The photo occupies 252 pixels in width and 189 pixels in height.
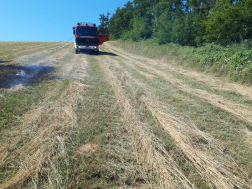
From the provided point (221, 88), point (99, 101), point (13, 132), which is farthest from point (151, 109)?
point (221, 88)

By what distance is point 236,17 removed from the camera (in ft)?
39.0

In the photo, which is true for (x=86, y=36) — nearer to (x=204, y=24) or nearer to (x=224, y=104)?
(x=204, y=24)

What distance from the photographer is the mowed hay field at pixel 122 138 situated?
2.37 meters

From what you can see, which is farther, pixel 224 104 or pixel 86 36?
pixel 86 36

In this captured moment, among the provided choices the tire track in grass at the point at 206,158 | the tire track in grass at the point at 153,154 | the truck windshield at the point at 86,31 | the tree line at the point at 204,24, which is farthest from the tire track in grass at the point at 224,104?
the truck windshield at the point at 86,31

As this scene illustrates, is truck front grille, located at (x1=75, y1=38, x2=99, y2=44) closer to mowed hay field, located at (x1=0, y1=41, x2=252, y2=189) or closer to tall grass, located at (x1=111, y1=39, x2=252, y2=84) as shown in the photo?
tall grass, located at (x1=111, y1=39, x2=252, y2=84)

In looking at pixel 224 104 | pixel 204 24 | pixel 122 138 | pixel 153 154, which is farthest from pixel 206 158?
pixel 204 24

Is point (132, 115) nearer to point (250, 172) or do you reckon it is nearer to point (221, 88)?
point (250, 172)

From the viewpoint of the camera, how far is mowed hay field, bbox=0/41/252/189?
2367mm

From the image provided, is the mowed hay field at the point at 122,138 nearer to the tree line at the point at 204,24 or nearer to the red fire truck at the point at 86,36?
the tree line at the point at 204,24

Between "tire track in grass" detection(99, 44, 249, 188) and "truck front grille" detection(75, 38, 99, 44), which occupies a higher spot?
"truck front grille" detection(75, 38, 99, 44)

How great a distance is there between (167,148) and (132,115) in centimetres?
134

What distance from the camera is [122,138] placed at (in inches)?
128

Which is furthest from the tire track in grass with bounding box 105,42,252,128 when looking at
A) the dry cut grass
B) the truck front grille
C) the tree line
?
the truck front grille
